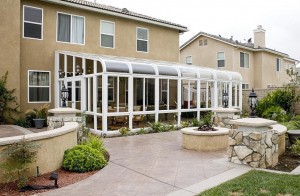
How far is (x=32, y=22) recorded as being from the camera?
1641 cm

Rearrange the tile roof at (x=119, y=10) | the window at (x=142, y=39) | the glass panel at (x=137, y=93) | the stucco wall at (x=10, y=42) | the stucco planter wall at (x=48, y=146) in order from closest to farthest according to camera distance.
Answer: the stucco planter wall at (x=48, y=146) → the stucco wall at (x=10, y=42) → the tile roof at (x=119, y=10) → the glass panel at (x=137, y=93) → the window at (x=142, y=39)

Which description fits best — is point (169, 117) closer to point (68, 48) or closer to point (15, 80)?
point (68, 48)

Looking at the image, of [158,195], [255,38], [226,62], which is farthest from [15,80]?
[255,38]

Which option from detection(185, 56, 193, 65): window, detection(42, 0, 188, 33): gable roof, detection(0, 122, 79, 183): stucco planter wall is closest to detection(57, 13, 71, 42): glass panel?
detection(42, 0, 188, 33): gable roof

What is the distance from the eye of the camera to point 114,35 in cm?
1969

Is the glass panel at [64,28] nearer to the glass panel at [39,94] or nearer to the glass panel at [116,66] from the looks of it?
the glass panel at [39,94]

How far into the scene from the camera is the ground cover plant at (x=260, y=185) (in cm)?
571

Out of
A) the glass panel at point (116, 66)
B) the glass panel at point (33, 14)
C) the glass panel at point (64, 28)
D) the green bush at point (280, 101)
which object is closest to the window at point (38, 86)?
the glass panel at point (64, 28)

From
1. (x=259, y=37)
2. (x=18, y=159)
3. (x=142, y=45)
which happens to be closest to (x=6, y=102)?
(x=18, y=159)

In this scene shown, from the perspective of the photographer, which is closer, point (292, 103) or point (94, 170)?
point (94, 170)

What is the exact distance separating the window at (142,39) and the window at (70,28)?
4.44 m

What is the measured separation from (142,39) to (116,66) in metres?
8.02

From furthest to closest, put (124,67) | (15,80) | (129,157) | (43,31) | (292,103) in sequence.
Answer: (292,103) < (43,31) < (15,80) < (124,67) < (129,157)

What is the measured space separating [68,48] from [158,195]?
549 inches
